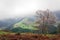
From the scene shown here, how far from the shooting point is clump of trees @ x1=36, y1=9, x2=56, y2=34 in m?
2.75

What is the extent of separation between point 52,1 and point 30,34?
760 mm

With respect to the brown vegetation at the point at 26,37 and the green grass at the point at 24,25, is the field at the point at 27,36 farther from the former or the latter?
the green grass at the point at 24,25

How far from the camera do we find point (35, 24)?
2.76 meters

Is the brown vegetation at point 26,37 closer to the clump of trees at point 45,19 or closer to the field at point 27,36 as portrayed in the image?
the field at point 27,36

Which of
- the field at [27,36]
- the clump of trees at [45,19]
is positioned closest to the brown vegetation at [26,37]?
the field at [27,36]

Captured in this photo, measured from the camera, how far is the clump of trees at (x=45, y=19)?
2746mm

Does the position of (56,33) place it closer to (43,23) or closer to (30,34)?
(43,23)

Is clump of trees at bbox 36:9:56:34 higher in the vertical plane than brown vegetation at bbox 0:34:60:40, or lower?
higher

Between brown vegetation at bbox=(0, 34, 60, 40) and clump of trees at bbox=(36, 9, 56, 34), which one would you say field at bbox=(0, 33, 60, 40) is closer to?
brown vegetation at bbox=(0, 34, 60, 40)

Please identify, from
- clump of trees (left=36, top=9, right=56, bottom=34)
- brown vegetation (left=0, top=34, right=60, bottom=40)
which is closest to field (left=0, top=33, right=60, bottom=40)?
brown vegetation (left=0, top=34, right=60, bottom=40)

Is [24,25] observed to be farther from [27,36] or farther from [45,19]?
[45,19]

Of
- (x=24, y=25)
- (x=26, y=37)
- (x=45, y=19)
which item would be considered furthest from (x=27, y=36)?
(x=45, y=19)

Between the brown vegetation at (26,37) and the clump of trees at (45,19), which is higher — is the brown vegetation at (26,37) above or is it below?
below

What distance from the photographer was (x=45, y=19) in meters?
2.76
